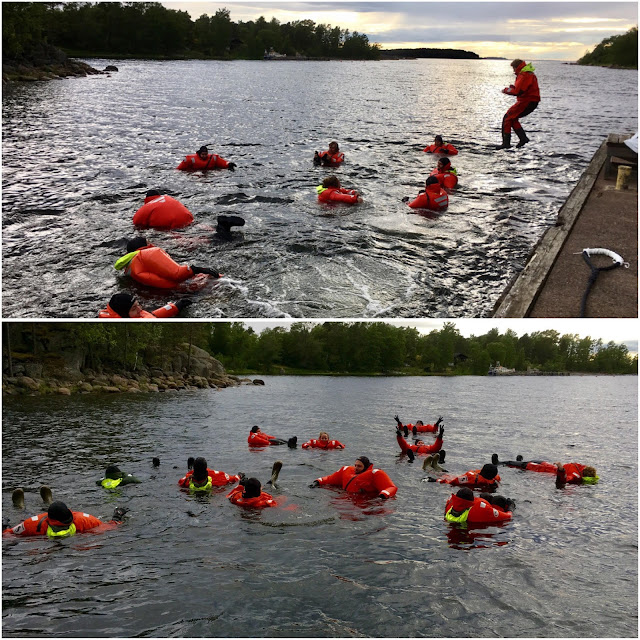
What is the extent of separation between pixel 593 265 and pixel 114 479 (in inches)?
487

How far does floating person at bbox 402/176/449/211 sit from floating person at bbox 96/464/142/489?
1234 cm

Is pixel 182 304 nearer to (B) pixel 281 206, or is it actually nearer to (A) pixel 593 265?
(B) pixel 281 206

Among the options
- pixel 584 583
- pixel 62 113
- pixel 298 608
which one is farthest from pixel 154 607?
pixel 62 113

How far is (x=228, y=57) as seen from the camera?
411 feet

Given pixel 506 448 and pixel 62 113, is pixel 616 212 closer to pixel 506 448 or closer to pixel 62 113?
pixel 506 448

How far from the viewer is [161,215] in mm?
18125

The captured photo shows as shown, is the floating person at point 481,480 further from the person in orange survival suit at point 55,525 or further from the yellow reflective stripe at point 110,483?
the person in orange survival suit at point 55,525

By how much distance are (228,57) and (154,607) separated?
12971 cm

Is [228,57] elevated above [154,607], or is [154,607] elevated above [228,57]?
[228,57]

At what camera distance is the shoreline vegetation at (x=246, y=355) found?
36.8 metres

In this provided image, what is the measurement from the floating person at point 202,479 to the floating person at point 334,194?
10443 millimetres

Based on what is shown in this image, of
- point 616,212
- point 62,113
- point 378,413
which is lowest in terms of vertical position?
point 378,413

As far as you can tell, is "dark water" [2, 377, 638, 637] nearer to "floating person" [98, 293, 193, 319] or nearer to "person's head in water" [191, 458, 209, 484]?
"person's head in water" [191, 458, 209, 484]

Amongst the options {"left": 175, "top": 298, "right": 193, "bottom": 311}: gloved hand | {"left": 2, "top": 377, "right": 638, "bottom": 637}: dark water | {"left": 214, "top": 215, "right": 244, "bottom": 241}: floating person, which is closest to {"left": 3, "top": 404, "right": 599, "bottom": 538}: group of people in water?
{"left": 2, "top": 377, "right": 638, "bottom": 637}: dark water
